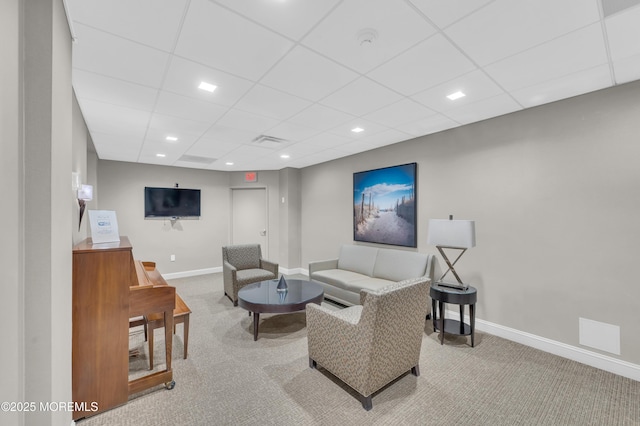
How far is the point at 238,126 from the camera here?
3.45 metres

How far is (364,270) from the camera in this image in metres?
4.49

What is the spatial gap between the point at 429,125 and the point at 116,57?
10.7ft

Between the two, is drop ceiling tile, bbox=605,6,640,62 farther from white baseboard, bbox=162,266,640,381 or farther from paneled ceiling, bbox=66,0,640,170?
white baseboard, bbox=162,266,640,381

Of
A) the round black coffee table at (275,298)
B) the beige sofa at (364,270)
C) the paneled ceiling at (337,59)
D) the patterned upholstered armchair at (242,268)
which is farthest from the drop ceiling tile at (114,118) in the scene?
the beige sofa at (364,270)

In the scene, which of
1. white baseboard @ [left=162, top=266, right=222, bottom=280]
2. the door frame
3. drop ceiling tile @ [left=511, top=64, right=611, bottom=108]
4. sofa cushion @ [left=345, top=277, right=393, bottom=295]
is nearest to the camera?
drop ceiling tile @ [left=511, top=64, right=611, bottom=108]

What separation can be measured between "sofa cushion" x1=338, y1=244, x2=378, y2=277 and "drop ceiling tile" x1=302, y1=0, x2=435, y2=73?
10.1 feet

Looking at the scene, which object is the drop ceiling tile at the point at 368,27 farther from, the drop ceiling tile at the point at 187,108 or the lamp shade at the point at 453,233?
the lamp shade at the point at 453,233

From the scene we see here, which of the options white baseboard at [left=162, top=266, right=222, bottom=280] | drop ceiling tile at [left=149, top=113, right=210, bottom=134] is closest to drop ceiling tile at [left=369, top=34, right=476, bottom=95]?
drop ceiling tile at [left=149, top=113, right=210, bottom=134]

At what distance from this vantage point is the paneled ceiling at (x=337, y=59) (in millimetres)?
1547

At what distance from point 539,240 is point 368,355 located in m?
2.33

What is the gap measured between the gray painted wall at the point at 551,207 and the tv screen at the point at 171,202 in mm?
5032

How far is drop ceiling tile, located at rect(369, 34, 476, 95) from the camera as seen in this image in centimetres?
188

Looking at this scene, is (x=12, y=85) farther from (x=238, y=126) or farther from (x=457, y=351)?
(x=457, y=351)

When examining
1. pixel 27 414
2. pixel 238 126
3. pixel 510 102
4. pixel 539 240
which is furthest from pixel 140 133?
pixel 539 240
